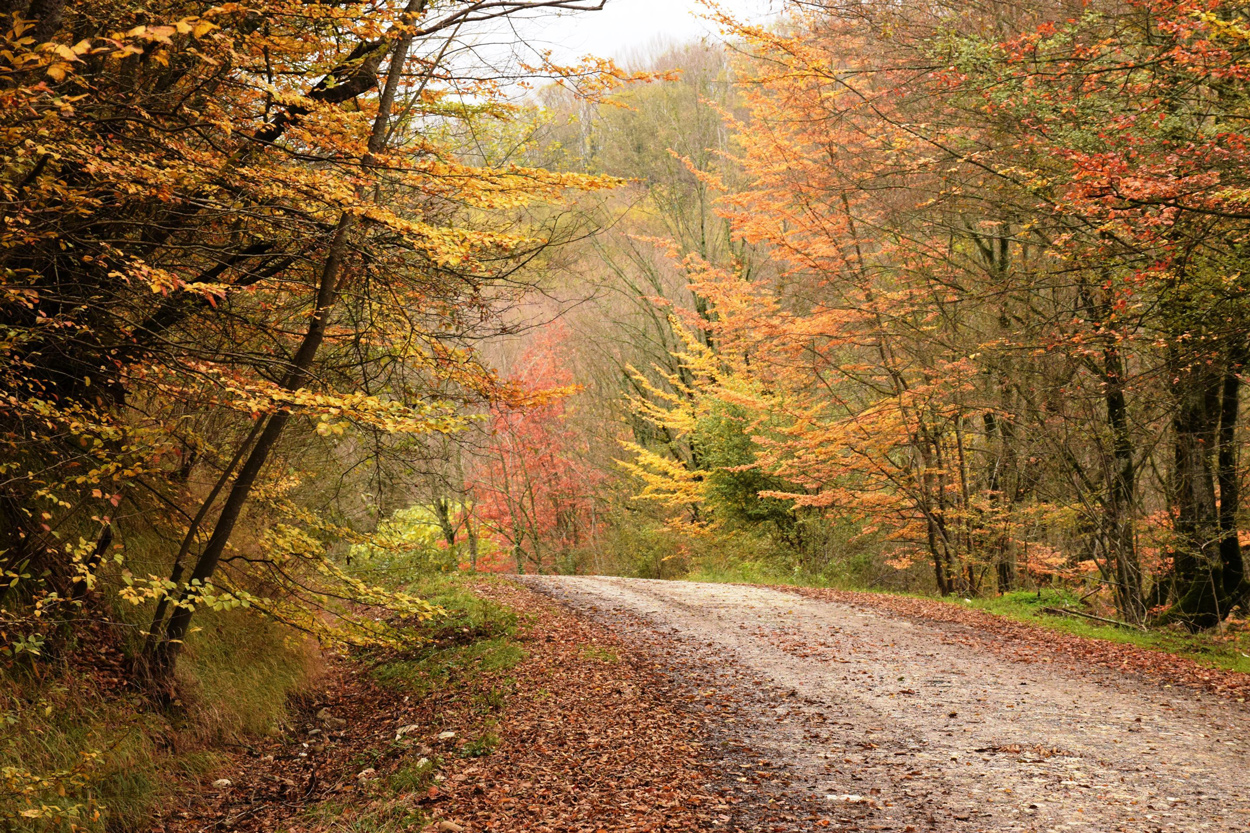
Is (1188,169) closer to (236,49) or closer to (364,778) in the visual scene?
(236,49)

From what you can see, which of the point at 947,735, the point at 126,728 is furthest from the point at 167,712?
the point at 947,735

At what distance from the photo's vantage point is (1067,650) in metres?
8.36

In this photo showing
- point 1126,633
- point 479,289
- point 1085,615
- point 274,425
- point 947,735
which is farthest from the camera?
point 1085,615

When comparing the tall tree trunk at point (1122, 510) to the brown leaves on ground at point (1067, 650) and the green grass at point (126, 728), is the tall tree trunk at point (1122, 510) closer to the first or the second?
the brown leaves on ground at point (1067, 650)

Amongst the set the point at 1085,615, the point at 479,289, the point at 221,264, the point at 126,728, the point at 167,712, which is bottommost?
the point at 1085,615

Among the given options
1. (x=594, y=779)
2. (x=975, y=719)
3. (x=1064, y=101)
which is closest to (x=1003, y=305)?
(x=1064, y=101)

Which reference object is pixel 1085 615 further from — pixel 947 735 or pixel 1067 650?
pixel 947 735

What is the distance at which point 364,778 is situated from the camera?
5.46 metres

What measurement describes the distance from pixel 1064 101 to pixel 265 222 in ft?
22.5

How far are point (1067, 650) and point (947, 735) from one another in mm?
3654

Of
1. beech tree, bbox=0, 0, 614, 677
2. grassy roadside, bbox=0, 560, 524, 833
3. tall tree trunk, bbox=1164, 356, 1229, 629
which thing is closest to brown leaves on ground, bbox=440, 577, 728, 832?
grassy roadside, bbox=0, 560, 524, 833

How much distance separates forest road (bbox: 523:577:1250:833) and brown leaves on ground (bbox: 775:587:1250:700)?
283 mm

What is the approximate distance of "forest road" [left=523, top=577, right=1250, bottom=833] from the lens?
432cm

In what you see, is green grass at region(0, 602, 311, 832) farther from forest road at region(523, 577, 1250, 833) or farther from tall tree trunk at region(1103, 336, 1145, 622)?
tall tree trunk at region(1103, 336, 1145, 622)
